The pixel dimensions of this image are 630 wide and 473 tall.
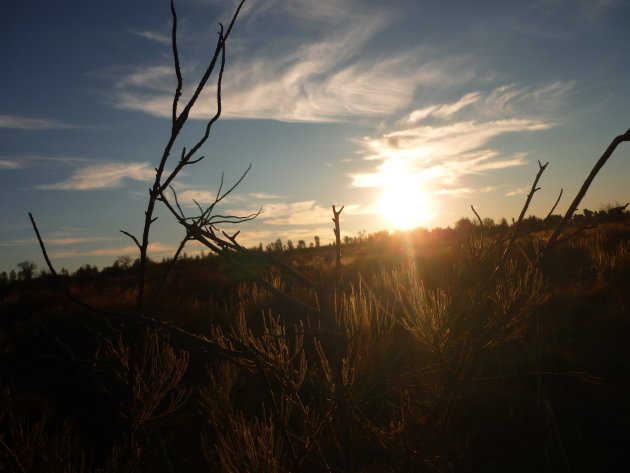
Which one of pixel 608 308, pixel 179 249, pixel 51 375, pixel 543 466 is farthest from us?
pixel 608 308

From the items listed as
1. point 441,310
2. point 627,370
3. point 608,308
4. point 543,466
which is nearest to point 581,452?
→ point 543,466

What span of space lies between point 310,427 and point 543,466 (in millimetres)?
3381

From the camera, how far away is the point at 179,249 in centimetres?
136

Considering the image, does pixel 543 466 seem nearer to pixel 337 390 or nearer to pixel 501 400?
pixel 501 400

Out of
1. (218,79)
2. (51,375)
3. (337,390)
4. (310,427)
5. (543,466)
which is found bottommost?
(543,466)

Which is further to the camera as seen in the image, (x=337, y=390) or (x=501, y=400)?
(x=501, y=400)

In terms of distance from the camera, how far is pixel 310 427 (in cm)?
184

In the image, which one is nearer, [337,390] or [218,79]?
[218,79]

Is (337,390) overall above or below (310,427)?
above

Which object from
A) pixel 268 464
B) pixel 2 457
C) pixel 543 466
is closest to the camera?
pixel 2 457

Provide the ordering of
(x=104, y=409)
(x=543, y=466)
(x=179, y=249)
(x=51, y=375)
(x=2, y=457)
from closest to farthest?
(x=51, y=375), (x=179, y=249), (x=2, y=457), (x=543, y=466), (x=104, y=409)

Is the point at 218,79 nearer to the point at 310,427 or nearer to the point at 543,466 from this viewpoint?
the point at 310,427

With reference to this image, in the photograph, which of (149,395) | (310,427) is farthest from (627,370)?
(149,395)

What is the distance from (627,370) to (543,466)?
2.20 m
